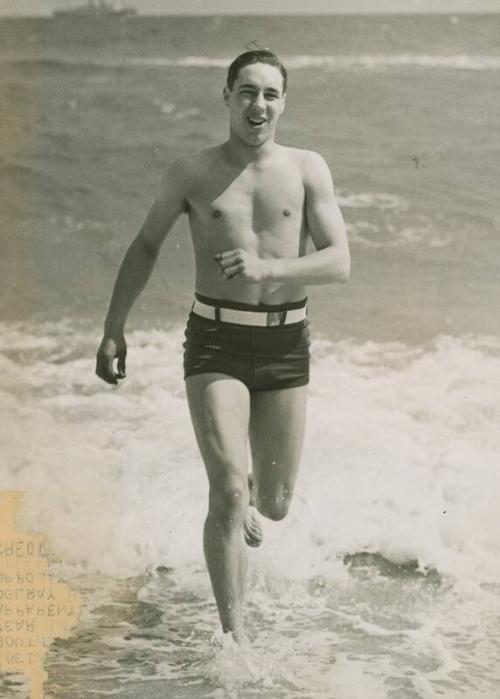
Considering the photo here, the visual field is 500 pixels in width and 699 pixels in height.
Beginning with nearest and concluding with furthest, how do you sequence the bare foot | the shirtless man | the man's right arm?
the shirtless man, the man's right arm, the bare foot

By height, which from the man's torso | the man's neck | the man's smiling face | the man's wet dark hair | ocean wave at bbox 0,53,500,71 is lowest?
the man's torso

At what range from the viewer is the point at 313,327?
172 inches

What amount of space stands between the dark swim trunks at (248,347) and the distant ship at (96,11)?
114 centimetres

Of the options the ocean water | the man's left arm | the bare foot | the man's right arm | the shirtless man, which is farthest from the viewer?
the ocean water

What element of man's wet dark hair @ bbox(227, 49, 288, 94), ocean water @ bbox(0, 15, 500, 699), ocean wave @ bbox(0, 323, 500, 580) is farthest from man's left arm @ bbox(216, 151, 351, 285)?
ocean wave @ bbox(0, 323, 500, 580)

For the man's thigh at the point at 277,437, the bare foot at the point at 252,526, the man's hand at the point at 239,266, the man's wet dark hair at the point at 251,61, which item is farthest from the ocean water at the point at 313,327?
the man's hand at the point at 239,266

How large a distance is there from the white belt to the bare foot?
23.0 inches

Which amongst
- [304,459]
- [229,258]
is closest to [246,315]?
[229,258]

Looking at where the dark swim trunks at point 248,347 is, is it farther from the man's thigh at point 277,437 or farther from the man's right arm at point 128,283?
the man's right arm at point 128,283

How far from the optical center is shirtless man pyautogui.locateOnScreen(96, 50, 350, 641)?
334cm

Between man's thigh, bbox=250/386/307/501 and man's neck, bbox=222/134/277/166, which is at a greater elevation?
man's neck, bbox=222/134/277/166

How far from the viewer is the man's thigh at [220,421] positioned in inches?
129

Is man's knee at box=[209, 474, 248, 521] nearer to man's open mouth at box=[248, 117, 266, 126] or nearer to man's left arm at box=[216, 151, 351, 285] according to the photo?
man's left arm at box=[216, 151, 351, 285]

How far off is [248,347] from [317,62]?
4.15 feet
